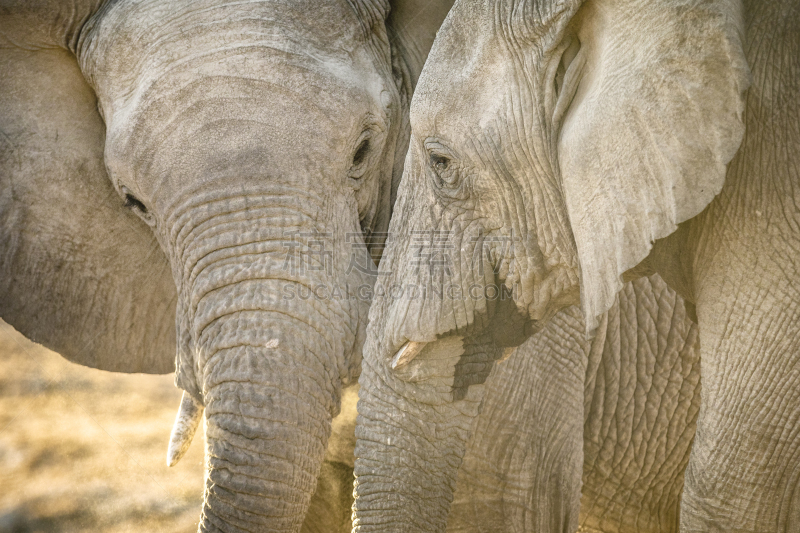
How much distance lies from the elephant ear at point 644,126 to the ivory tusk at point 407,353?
38cm

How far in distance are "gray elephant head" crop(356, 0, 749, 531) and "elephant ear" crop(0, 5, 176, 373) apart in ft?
3.54

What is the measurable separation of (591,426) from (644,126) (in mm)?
1510

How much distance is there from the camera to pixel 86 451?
195 inches

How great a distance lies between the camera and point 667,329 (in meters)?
2.59

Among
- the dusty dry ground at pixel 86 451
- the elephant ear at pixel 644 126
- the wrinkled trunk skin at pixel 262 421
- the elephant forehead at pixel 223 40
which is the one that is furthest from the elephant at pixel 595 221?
the dusty dry ground at pixel 86 451

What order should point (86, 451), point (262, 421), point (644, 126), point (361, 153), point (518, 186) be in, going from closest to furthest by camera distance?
point (644, 126) < point (518, 186) < point (262, 421) < point (361, 153) < point (86, 451)

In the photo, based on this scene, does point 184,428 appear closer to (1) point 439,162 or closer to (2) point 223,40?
(2) point 223,40

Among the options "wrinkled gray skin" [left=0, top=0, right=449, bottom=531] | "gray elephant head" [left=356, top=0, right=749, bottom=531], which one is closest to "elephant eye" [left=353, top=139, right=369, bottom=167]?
"wrinkled gray skin" [left=0, top=0, right=449, bottom=531]

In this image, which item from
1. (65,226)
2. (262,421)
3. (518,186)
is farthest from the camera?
(65,226)

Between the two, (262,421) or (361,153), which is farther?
(361,153)

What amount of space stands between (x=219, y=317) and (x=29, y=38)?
1.03 m

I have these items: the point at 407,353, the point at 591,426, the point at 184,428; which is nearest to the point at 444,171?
the point at 407,353

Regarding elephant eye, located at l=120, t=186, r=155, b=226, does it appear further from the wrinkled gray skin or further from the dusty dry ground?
the dusty dry ground

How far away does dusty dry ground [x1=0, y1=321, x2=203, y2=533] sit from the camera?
4270mm
